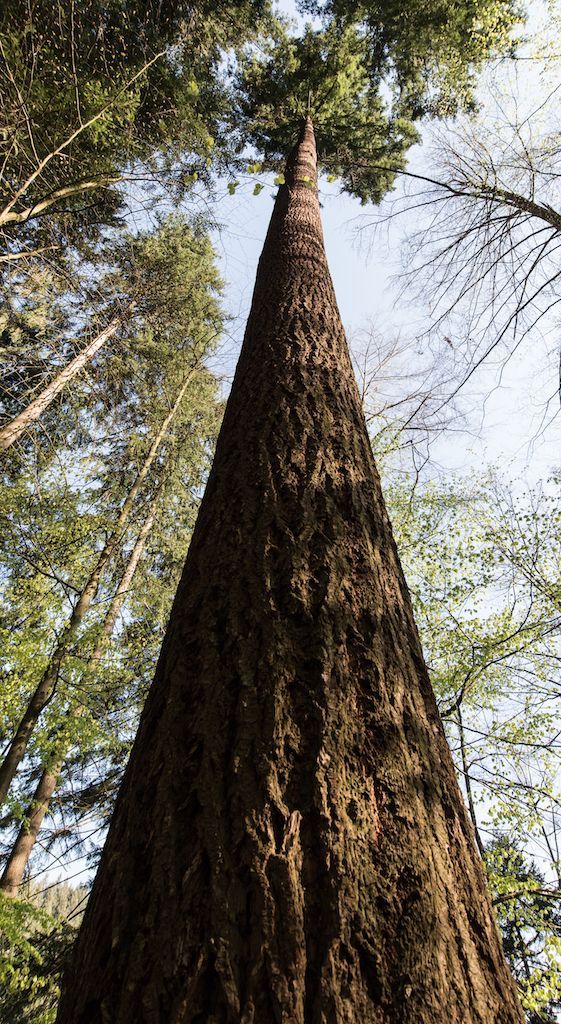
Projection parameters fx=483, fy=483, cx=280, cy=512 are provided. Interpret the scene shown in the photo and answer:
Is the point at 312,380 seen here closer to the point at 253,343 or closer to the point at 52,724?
the point at 253,343

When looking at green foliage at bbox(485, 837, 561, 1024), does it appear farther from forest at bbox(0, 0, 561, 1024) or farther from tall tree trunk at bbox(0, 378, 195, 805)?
tall tree trunk at bbox(0, 378, 195, 805)

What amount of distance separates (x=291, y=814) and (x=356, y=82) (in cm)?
1195

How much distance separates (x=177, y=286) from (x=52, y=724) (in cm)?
918

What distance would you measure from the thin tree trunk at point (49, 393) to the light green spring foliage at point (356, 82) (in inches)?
186

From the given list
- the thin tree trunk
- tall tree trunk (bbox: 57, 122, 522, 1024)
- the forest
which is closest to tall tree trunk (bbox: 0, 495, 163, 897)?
the forest

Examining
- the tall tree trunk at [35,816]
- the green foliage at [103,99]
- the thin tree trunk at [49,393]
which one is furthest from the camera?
the thin tree trunk at [49,393]

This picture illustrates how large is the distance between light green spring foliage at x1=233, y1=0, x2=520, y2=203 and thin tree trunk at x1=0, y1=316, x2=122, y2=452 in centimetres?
472

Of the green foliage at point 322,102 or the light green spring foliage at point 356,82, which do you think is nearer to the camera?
the light green spring foliage at point 356,82

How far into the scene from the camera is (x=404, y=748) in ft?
3.46

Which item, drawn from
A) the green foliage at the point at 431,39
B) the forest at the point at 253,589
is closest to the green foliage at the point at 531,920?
the forest at the point at 253,589

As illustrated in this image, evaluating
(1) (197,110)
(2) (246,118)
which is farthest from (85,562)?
(2) (246,118)

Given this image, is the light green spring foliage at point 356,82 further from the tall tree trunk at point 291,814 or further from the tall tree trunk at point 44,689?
the tall tree trunk at point 291,814

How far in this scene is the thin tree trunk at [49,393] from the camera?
6.47 metres

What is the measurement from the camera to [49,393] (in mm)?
7801
